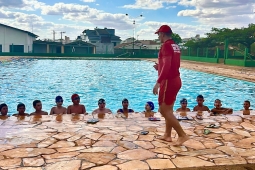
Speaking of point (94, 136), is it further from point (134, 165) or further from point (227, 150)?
point (227, 150)

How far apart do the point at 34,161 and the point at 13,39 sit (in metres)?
51.0

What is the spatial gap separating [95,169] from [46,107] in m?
9.28

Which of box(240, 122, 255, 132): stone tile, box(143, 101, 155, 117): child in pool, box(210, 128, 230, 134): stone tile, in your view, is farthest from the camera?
box(143, 101, 155, 117): child in pool

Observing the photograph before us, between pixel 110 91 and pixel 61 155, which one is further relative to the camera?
pixel 110 91

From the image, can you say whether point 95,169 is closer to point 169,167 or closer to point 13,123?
point 169,167

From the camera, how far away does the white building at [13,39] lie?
48.6 metres

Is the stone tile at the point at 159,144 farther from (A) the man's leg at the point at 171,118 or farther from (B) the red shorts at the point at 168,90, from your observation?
(B) the red shorts at the point at 168,90

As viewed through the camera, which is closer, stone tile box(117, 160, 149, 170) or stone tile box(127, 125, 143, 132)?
stone tile box(117, 160, 149, 170)

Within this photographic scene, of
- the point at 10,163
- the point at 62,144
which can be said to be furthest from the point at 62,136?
the point at 10,163

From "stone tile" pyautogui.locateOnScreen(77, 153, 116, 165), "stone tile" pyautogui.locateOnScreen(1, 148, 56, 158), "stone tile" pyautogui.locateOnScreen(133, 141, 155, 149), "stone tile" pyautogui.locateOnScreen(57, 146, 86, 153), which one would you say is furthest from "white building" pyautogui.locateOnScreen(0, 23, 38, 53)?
"stone tile" pyautogui.locateOnScreen(77, 153, 116, 165)

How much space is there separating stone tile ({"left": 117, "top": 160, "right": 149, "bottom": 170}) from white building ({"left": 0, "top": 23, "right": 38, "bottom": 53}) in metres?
49.2

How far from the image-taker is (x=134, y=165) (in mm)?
3594

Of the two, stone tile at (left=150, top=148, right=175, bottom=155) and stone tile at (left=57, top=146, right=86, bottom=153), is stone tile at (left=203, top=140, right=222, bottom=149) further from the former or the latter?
stone tile at (left=57, top=146, right=86, bottom=153)

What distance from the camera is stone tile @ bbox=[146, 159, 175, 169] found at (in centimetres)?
355
